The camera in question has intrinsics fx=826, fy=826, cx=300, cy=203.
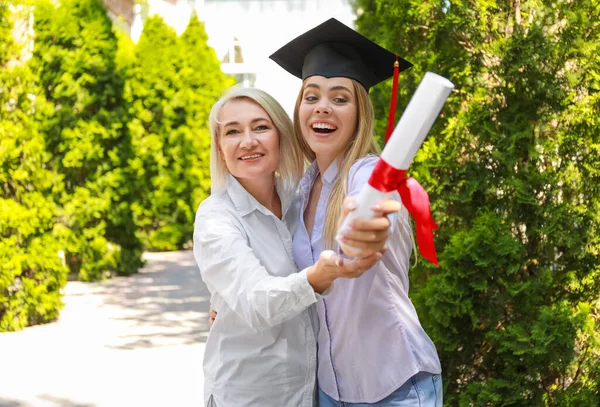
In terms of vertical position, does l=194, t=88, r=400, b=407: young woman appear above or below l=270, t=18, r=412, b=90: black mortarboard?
below

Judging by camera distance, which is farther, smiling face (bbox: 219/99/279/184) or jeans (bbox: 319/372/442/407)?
smiling face (bbox: 219/99/279/184)

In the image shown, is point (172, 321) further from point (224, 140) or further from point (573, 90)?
point (224, 140)

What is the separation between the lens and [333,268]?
6.20 ft

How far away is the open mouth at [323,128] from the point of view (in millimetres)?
2502

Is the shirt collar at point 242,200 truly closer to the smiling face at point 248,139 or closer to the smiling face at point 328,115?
the smiling face at point 248,139

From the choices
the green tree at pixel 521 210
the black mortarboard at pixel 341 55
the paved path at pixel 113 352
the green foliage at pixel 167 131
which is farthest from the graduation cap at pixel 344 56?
the green foliage at pixel 167 131

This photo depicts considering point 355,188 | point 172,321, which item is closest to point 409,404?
point 355,188

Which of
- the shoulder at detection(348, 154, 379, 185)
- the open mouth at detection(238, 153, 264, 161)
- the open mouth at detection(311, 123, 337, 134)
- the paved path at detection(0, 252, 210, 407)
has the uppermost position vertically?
the open mouth at detection(311, 123, 337, 134)

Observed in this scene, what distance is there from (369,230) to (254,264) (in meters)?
0.57

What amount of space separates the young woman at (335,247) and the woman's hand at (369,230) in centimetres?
41

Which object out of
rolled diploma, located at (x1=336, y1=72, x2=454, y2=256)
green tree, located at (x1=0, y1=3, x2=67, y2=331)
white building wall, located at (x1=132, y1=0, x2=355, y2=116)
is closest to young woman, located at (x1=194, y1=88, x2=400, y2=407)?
rolled diploma, located at (x1=336, y1=72, x2=454, y2=256)

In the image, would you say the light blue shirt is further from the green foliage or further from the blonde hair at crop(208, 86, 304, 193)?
the green foliage

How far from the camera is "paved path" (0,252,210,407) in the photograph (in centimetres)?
604

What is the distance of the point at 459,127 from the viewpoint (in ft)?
14.3
